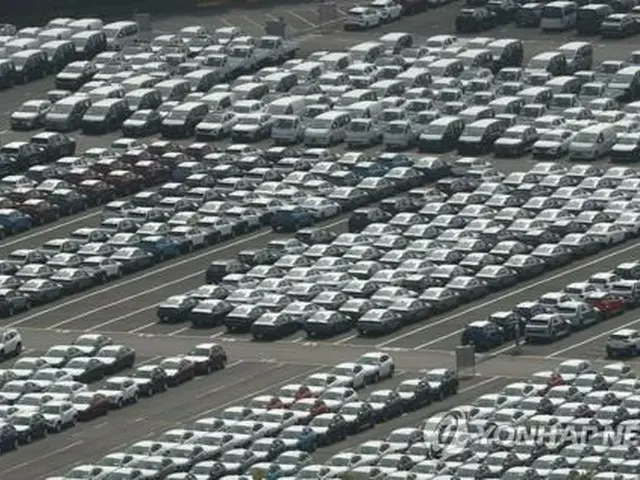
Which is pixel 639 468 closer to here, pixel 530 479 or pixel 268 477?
pixel 530 479

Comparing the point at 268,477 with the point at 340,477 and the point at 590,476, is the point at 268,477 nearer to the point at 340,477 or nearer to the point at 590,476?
the point at 340,477

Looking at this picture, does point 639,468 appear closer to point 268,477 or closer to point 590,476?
point 590,476

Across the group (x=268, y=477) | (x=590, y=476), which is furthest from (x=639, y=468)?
(x=268, y=477)

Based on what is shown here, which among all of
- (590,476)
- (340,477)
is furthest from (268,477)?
(590,476)

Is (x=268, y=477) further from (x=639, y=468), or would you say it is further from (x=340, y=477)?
(x=639, y=468)
